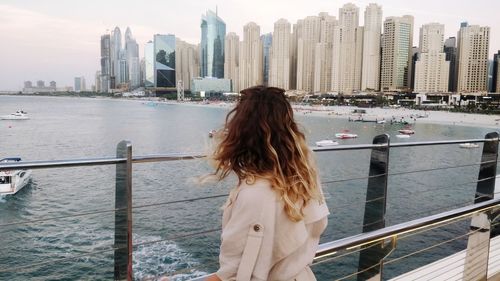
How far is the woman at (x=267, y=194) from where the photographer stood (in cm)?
81

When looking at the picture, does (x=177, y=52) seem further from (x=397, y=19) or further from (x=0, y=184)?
(x=0, y=184)

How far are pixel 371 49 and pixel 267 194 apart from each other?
109212 millimetres

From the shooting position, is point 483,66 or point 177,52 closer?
point 483,66

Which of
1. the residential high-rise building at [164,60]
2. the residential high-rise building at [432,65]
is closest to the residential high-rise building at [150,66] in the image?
the residential high-rise building at [164,60]

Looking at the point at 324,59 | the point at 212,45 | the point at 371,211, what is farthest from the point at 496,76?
the point at 371,211

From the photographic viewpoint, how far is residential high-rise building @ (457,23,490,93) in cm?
8988

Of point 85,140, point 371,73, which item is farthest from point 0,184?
point 371,73

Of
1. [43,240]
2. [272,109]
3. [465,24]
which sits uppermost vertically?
[465,24]

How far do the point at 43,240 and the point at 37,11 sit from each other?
62354 mm

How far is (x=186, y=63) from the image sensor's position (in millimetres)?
132375

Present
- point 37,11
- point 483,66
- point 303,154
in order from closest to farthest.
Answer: point 303,154 → point 37,11 → point 483,66

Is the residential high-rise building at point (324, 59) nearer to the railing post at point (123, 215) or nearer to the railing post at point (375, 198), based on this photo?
the railing post at point (375, 198)

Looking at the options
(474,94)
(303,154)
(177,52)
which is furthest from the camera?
(177,52)

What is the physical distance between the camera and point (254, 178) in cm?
83
